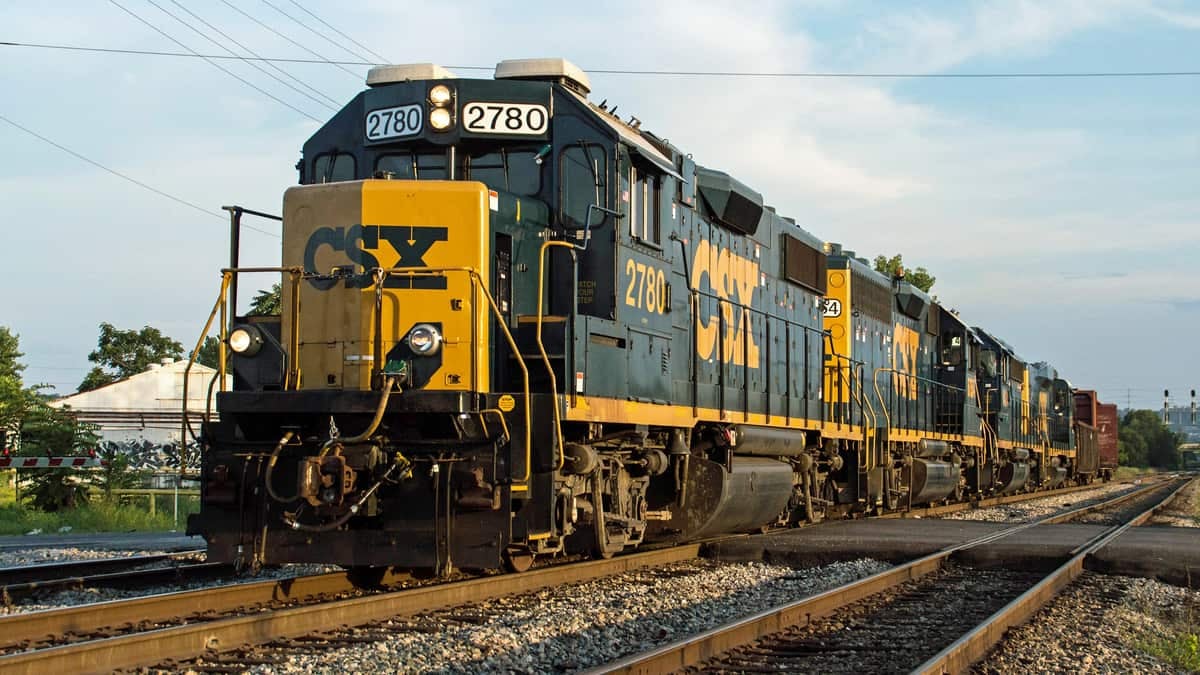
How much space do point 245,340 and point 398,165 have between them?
175cm

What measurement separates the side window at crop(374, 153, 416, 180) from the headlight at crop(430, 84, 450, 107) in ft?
1.64

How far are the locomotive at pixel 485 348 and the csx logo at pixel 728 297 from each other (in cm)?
4

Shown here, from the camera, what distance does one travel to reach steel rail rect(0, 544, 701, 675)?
17.2 ft

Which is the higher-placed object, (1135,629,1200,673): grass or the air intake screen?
the air intake screen

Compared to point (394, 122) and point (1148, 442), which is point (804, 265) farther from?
point (1148, 442)

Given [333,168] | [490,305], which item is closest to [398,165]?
[333,168]

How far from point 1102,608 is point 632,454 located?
11.9 feet

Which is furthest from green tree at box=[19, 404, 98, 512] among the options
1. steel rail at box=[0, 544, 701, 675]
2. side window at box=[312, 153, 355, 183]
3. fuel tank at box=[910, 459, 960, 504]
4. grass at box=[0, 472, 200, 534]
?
fuel tank at box=[910, 459, 960, 504]

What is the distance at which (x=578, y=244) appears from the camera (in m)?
8.49

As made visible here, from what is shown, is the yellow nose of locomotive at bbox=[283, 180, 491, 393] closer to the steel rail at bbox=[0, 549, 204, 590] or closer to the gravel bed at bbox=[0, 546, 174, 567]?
the steel rail at bbox=[0, 549, 204, 590]

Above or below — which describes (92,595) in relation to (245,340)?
below

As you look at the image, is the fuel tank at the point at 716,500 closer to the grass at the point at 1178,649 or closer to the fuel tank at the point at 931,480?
the grass at the point at 1178,649

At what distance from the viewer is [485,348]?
25.8 feet

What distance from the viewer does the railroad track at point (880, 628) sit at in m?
5.70
